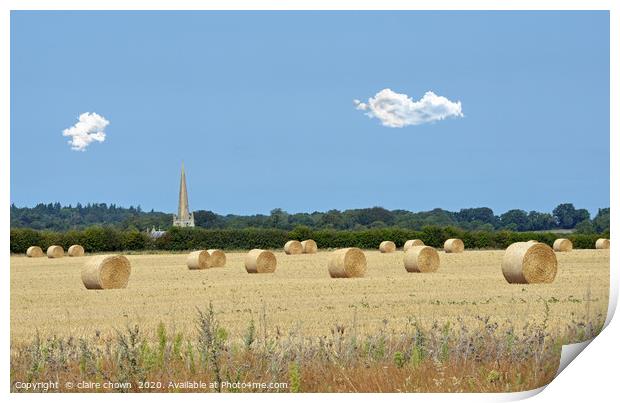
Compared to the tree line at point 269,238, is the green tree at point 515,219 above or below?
above

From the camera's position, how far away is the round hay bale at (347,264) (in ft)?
59.2

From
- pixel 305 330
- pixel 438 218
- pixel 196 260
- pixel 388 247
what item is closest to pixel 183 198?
pixel 305 330

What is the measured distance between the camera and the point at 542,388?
6.79m

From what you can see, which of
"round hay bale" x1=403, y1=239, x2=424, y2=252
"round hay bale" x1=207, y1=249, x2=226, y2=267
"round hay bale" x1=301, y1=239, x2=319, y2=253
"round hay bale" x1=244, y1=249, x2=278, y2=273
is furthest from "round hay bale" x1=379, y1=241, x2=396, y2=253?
"round hay bale" x1=244, y1=249, x2=278, y2=273

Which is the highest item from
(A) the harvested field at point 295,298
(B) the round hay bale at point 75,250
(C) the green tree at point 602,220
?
(C) the green tree at point 602,220

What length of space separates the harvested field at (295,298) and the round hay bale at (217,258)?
6.88 feet

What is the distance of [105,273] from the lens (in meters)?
15.7

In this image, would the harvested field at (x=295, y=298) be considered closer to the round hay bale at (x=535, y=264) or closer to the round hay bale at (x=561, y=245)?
the round hay bale at (x=535, y=264)

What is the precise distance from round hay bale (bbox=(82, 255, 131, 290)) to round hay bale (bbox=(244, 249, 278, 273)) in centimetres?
479

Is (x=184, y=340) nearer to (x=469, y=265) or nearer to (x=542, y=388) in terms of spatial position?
(x=542, y=388)

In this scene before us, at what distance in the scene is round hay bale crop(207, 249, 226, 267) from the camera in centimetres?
2359

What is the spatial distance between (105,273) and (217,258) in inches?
325

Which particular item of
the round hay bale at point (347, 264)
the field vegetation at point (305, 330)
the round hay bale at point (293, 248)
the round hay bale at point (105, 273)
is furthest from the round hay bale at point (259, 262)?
the round hay bale at point (293, 248)
